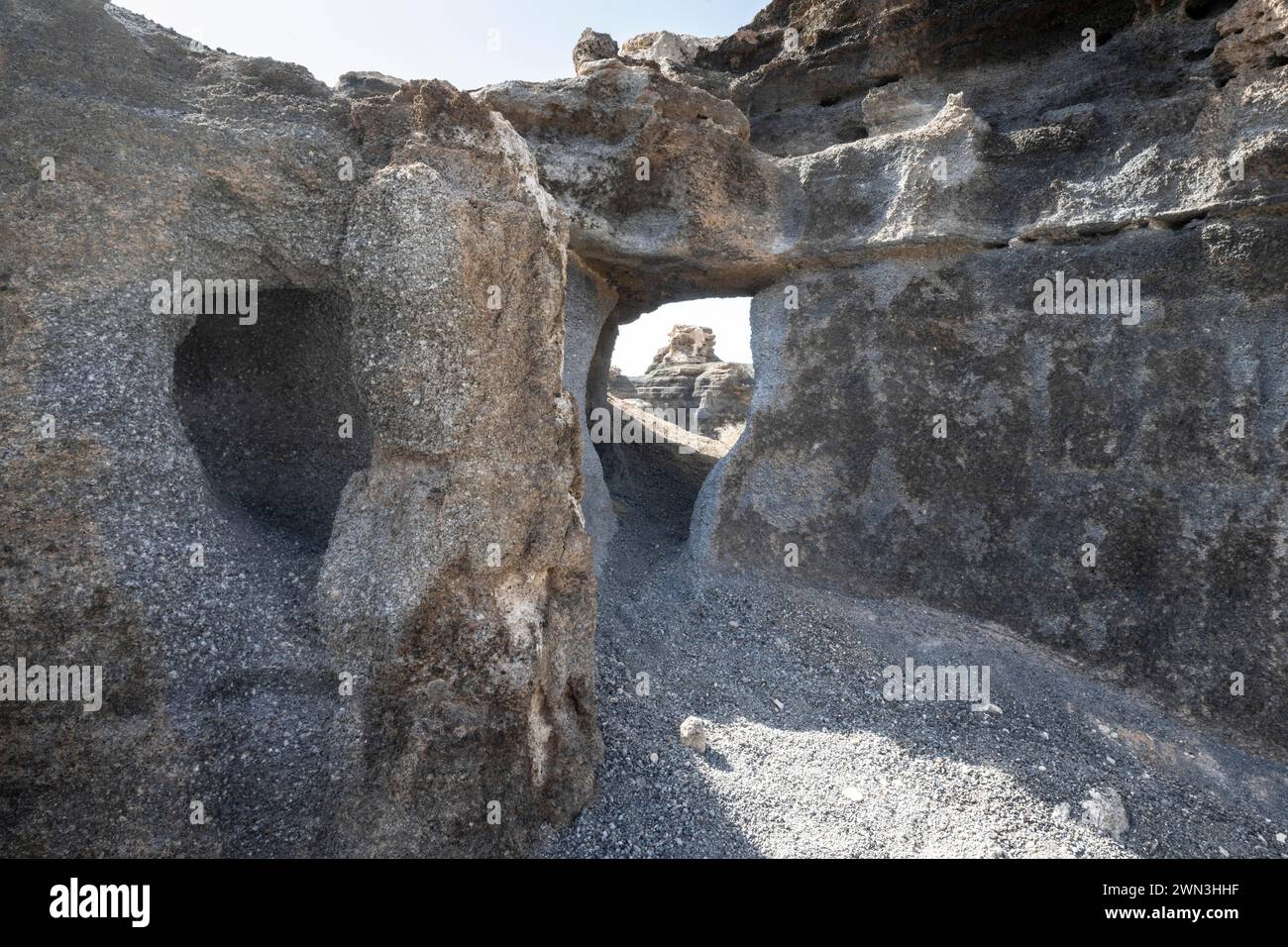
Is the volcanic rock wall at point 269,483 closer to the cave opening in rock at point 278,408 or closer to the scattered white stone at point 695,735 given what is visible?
the cave opening in rock at point 278,408

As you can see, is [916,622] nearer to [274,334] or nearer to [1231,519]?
[1231,519]

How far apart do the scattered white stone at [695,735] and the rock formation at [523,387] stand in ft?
2.10

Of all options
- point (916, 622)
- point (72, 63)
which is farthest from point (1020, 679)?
point (72, 63)

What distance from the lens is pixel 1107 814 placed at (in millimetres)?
3742

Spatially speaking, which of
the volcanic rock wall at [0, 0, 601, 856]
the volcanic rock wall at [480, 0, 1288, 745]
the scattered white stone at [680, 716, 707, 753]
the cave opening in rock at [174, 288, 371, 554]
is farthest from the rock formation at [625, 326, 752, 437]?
the volcanic rock wall at [0, 0, 601, 856]

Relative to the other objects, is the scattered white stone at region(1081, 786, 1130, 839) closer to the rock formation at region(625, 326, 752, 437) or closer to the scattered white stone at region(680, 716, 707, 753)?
the scattered white stone at region(680, 716, 707, 753)

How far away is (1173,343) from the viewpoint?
194 inches

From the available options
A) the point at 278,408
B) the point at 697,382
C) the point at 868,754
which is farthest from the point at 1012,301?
the point at 697,382

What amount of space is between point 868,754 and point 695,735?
100 cm

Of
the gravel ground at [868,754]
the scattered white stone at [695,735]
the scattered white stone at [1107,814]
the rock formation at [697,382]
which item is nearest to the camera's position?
the gravel ground at [868,754]

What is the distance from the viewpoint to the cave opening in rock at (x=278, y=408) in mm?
3613

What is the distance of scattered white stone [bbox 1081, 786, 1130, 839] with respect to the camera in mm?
3711

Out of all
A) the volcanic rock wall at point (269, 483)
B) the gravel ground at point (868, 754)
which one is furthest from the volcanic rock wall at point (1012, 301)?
the volcanic rock wall at point (269, 483)

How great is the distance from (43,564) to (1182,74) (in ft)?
24.3
